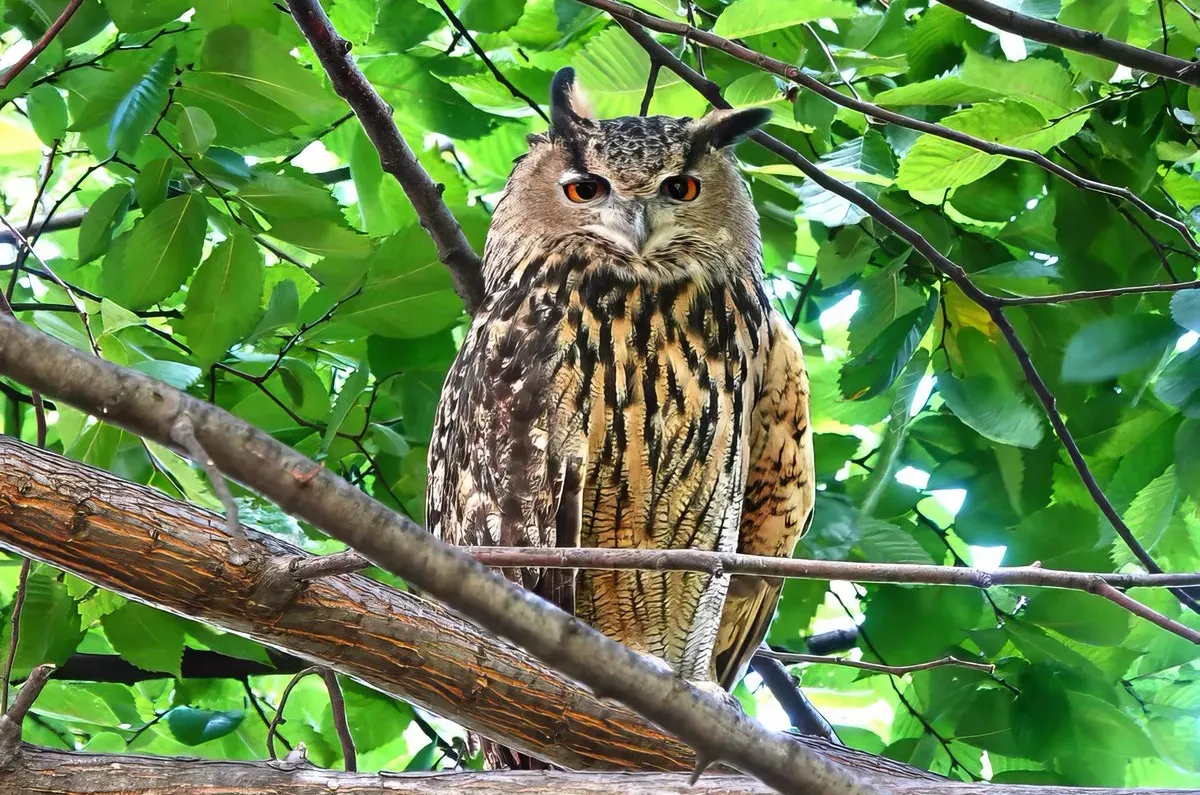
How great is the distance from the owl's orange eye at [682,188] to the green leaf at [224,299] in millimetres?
831

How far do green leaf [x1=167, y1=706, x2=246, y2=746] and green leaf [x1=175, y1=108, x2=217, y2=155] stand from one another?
3.72 feet

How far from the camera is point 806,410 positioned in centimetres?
230

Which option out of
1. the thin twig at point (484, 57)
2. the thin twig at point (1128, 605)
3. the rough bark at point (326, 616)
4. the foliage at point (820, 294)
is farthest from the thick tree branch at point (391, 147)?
the thin twig at point (1128, 605)

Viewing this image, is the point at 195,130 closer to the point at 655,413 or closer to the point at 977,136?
the point at 655,413

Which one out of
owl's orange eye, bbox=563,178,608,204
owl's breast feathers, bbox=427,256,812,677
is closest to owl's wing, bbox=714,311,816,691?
owl's breast feathers, bbox=427,256,812,677

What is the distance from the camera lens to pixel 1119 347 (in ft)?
6.12

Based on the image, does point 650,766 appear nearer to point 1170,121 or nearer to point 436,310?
point 436,310

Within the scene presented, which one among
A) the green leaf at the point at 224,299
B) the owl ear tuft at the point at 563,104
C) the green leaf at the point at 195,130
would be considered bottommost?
the green leaf at the point at 224,299

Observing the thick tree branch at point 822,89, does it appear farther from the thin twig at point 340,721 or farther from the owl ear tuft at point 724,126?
the thin twig at point 340,721

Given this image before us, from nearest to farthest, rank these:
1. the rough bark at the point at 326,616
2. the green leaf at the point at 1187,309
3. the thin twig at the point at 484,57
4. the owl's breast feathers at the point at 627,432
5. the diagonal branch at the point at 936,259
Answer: the rough bark at the point at 326,616
the green leaf at the point at 1187,309
the diagonal branch at the point at 936,259
the owl's breast feathers at the point at 627,432
the thin twig at the point at 484,57

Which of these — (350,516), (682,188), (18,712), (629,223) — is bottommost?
(18,712)

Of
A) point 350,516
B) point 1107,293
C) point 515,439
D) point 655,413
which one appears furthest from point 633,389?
point 350,516

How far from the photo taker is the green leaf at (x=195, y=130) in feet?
5.84

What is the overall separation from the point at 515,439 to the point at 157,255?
700mm
